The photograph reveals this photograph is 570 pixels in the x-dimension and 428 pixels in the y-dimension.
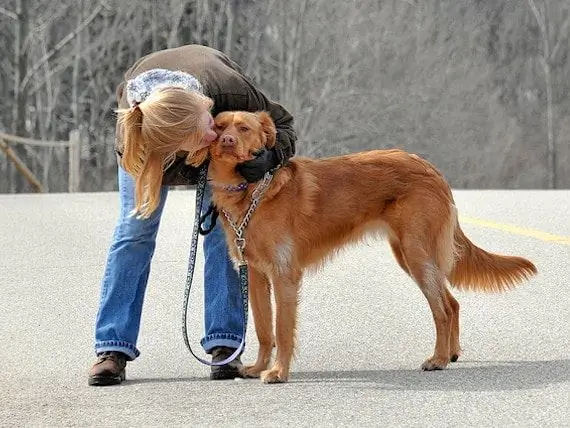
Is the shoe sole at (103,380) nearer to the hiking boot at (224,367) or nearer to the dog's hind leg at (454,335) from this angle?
the hiking boot at (224,367)

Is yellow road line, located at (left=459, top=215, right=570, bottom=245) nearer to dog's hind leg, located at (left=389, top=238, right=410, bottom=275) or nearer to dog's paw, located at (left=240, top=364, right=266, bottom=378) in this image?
dog's hind leg, located at (left=389, top=238, right=410, bottom=275)

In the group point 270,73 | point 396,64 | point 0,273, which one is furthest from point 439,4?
point 0,273

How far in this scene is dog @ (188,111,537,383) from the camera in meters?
5.92

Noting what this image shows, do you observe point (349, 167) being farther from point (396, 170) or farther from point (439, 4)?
point (439, 4)

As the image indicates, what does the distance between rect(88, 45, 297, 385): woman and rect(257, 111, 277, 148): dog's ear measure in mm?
53

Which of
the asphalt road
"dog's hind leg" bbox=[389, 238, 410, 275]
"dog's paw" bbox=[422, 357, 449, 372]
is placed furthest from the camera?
"dog's hind leg" bbox=[389, 238, 410, 275]

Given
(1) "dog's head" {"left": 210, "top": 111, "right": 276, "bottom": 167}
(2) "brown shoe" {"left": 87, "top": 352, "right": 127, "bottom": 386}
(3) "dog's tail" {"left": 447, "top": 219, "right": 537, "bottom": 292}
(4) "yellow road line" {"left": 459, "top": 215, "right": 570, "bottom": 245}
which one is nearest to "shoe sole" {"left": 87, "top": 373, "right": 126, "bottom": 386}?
(2) "brown shoe" {"left": 87, "top": 352, "right": 127, "bottom": 386}

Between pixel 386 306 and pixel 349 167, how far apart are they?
1975 mm

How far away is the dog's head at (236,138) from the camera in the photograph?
570 cm

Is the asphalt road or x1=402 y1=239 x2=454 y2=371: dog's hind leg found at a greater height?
x1=402 y1=239 x2=454 y2=371: dog's hind leg

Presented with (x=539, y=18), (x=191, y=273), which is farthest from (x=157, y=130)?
(x=539, y=18)

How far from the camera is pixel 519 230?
12.3 metres

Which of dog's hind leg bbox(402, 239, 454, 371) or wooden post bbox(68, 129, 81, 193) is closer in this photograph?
dog's hind leg bbox(402, 239, 454, 371)

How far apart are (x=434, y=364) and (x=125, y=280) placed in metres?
1.52
